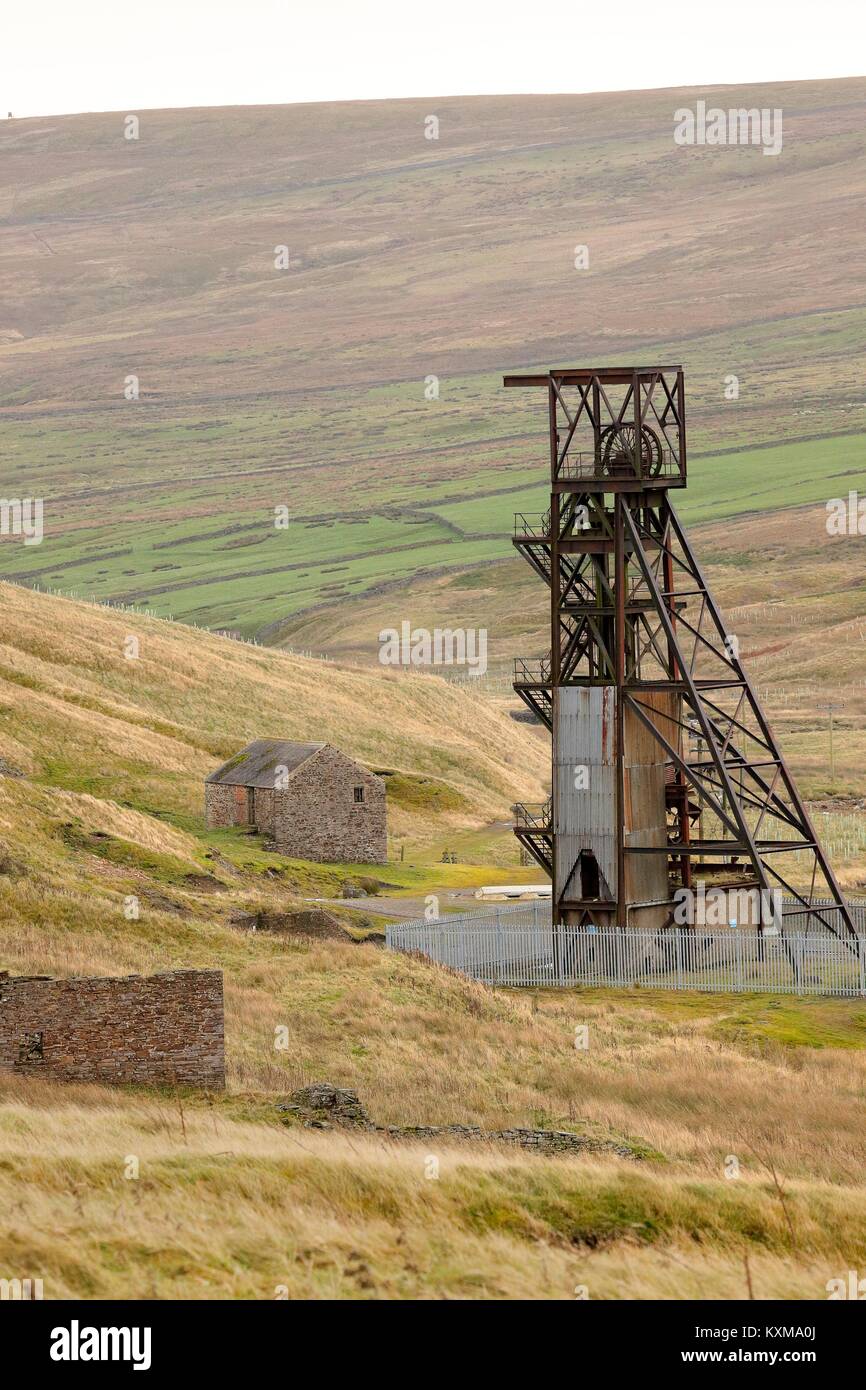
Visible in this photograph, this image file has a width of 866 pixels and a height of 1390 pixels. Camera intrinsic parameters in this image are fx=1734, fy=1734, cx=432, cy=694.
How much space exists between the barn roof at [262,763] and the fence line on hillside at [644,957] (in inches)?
799

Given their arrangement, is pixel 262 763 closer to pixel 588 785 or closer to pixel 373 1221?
pixel 588 785

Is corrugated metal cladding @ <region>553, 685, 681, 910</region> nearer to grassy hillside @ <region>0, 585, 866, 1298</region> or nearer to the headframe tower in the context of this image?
the headframe tower

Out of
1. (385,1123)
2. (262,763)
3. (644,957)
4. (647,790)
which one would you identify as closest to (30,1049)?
(385,1123)

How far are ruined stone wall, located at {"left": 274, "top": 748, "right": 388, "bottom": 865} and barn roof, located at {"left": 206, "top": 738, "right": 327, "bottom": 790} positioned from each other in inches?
22.7

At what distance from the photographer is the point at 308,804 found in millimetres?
60344

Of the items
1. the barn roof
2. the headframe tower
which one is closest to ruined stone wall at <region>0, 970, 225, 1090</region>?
the headframe tower

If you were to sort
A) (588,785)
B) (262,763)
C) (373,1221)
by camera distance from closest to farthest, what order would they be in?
(373,1221) < (588,785) < (262,763)

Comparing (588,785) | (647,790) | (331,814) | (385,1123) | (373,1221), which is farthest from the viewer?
(331,814)

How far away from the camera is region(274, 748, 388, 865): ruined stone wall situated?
60094mm

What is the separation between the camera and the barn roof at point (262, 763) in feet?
199

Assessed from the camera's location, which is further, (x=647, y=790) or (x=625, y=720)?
(x=647, y=790)

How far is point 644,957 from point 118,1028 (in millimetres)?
17992

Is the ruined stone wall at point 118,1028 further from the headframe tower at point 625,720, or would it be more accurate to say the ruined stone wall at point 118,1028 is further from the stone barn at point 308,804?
the stone barn at point 308,804
